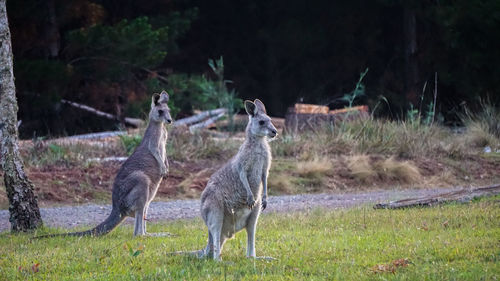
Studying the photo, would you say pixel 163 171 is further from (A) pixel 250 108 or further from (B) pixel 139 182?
(A) pixel 250 108

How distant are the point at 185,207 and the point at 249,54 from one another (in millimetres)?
17651

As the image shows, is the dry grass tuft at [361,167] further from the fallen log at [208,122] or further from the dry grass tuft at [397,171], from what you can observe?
the fallen log at [208,122]

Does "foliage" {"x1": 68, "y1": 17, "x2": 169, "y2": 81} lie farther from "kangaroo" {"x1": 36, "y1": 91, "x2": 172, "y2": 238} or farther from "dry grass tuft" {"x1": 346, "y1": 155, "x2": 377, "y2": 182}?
"kangaroo" {"x1": 36, "y1": 91, "x2": 172, "y2": 238}

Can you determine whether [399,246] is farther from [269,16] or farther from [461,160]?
[269,16]

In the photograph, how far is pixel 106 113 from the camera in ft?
73.3

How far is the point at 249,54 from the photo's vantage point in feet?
94.7

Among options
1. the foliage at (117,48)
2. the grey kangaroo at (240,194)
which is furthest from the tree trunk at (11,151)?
the foliage at (117,48)

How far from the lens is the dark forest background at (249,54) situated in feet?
65.5

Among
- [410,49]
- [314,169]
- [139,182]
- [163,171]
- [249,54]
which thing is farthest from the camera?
[249,54]

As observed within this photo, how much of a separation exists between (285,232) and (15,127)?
149 inches

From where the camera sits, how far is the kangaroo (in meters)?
8.84

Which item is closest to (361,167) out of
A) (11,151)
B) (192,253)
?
(11,151)

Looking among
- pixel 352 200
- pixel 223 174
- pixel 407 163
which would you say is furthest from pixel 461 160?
pixel 223 174

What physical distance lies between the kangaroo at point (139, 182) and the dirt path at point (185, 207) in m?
1.15
